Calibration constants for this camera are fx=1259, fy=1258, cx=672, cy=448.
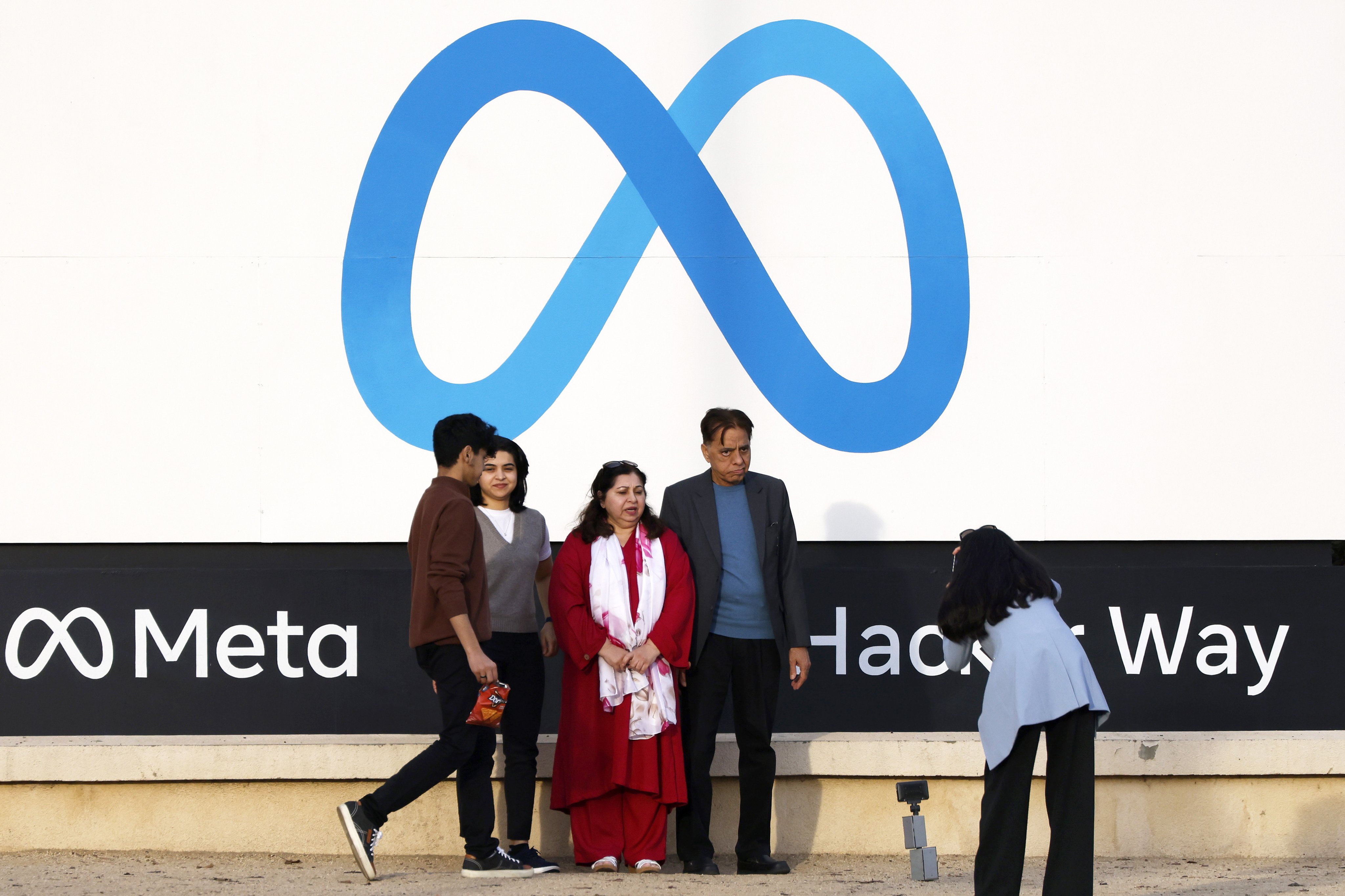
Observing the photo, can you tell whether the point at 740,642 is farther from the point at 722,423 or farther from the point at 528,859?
the point at 528,859

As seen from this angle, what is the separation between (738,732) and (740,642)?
0.36 m

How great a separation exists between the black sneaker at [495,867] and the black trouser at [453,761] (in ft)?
0.09

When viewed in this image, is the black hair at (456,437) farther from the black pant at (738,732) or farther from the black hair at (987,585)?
the black hair at (987,585)

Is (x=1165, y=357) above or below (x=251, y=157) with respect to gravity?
below

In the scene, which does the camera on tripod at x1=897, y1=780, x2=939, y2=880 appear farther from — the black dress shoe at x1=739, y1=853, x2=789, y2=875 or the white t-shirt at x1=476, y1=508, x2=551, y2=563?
the white t-shirt at x1=476, y1=508, x2=551, y2=563

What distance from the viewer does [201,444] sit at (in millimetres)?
5496

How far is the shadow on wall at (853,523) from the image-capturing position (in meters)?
5.48

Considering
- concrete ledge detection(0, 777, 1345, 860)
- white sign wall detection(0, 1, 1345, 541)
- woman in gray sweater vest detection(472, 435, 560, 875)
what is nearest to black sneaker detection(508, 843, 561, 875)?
woman in gray sweater vest detection(472, 435, 560, 875)

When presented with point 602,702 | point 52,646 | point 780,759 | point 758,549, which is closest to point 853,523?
point 758,549

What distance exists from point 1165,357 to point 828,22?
210cm

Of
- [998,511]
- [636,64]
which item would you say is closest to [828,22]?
[636,64]

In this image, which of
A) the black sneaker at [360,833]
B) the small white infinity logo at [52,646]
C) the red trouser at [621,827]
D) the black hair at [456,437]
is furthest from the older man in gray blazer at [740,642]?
the small white infinity logo at [52,646]

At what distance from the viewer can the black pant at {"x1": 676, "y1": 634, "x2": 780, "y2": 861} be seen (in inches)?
190

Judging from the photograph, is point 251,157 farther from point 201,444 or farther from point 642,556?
point 642,556
